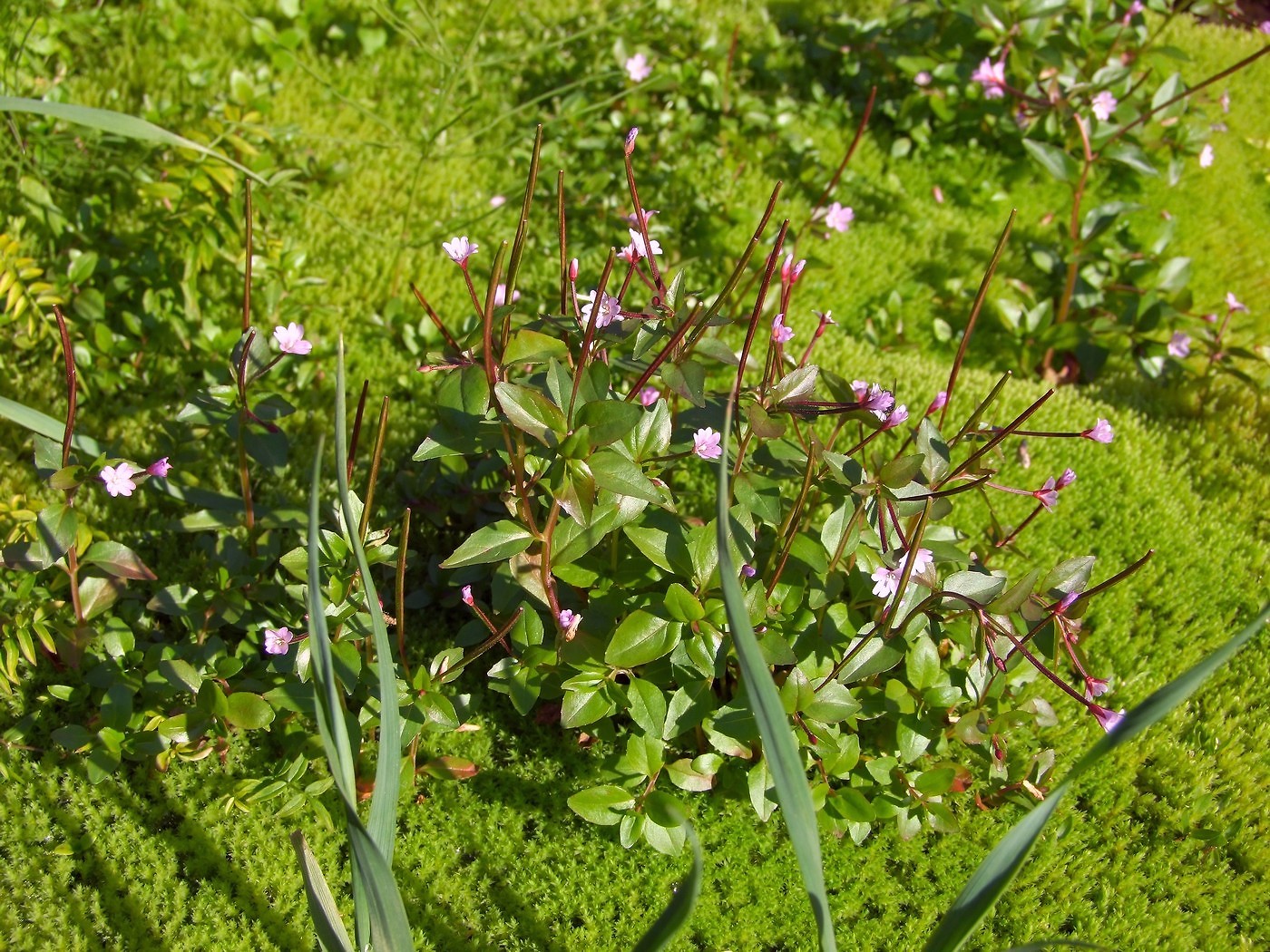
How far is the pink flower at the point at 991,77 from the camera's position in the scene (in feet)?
12.0

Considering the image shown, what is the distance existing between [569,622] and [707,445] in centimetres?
46

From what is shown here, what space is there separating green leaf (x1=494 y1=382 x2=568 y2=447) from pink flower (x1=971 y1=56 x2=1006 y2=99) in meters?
2.67

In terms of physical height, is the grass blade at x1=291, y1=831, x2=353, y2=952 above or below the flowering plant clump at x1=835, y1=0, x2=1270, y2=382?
below

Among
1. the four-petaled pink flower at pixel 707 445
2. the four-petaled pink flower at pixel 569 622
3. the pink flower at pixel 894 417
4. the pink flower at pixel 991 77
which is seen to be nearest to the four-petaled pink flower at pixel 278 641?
the four-petaled pink flower at pixel 569 622

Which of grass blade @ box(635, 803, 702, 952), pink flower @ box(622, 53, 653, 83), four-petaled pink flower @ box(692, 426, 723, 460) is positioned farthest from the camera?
pink flower @ box(622, 53, 653, 83)

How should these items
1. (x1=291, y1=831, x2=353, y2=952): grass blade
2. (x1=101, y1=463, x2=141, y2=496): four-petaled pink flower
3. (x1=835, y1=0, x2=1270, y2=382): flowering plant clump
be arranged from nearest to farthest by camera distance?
(x1=291, y1=831, x2=353, y2=952): grass blade → (x1=101, y1=463, x2=141, y2=496): four-petaled pink flower → (x1=835, y1=0, x2=1270, y2=382): flowering plant clump

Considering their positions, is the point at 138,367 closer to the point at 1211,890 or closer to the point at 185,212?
the point at 185,212

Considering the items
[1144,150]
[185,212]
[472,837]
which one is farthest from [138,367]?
[1144,150]

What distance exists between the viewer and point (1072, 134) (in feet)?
12.2

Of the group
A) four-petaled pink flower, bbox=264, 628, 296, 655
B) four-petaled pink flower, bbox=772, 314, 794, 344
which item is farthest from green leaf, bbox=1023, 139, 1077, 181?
four-petaled pink flower, bbox=264, 628, 296, 655

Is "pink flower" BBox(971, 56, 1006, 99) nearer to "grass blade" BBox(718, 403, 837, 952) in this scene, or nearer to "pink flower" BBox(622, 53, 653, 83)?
"pink flower" BBox(622, 53, 653, 83)

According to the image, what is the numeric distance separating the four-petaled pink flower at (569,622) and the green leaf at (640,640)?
0.31 ft

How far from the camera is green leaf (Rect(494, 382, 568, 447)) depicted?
177 cm

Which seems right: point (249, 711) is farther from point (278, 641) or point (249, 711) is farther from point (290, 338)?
point (290, 338)
